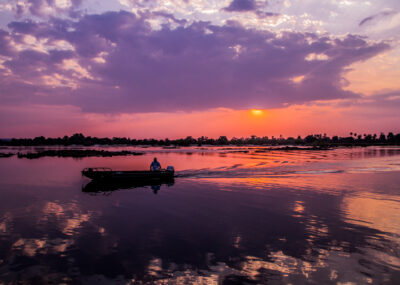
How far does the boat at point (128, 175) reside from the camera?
96.2 feet

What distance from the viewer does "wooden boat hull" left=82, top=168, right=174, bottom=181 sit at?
2930 centimetres

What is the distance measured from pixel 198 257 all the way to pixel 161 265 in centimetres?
158

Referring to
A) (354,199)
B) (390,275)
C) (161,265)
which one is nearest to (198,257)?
(161,265)

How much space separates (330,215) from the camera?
17250mm

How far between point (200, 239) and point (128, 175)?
1940 centimetres

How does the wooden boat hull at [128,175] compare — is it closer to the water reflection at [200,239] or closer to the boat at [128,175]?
the boat at [128,175]

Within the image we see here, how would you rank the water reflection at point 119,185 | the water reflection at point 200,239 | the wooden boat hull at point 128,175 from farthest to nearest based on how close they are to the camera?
the wooden boat hull at point 128,175 < the water reflection at point 119,185 < the water reflection at point 200,239

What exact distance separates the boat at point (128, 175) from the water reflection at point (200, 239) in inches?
223

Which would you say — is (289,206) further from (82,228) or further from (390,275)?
(82,228)

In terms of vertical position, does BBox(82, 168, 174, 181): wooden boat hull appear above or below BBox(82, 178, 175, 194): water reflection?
above

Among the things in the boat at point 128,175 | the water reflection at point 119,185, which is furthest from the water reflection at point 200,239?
the boat at point 128,175

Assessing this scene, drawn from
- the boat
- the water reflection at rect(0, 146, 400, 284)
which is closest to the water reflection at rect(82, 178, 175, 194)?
the boat

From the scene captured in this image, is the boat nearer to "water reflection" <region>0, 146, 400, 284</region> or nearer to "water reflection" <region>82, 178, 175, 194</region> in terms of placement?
"water reflection" <region>82, 178, 175, 194</region>

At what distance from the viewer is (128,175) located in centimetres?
3077
